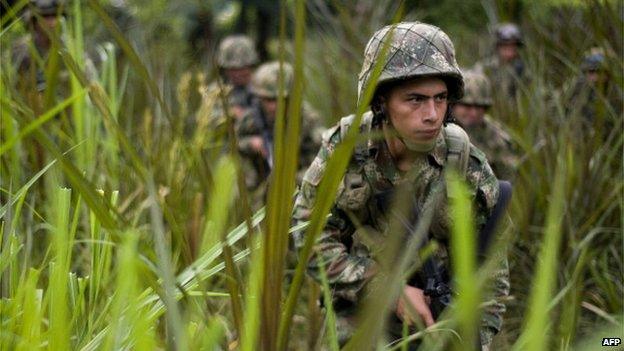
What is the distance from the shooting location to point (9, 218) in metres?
1.91

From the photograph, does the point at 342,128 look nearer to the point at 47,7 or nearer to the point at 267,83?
the point at 47,7

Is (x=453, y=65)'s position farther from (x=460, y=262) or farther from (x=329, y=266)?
(x=460, y=262)

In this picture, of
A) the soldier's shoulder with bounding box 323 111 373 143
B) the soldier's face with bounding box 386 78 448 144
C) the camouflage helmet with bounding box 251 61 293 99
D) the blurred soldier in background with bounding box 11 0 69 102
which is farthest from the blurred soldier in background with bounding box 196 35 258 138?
the soldier's face with bounding box 386 78 448 144

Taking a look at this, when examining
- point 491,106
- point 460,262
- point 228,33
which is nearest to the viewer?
point 460,262

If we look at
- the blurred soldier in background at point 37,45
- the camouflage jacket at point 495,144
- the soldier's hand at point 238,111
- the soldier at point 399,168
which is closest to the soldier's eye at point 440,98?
the soldier at point 399,168

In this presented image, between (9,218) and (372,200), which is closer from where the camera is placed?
(9,218)

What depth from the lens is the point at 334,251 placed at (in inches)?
115

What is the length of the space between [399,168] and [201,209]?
31.8 inches

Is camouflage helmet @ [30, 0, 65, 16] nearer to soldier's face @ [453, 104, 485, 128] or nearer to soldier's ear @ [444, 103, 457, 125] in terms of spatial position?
soldier's face @ [453, 104, 485, 128]

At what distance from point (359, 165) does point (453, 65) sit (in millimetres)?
342

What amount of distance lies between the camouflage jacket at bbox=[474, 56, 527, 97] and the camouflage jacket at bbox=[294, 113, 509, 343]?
3.24m

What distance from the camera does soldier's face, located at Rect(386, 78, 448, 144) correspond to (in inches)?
108

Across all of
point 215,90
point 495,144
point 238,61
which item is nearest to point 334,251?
point 215,90

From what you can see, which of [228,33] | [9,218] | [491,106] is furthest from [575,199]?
[228,33]
